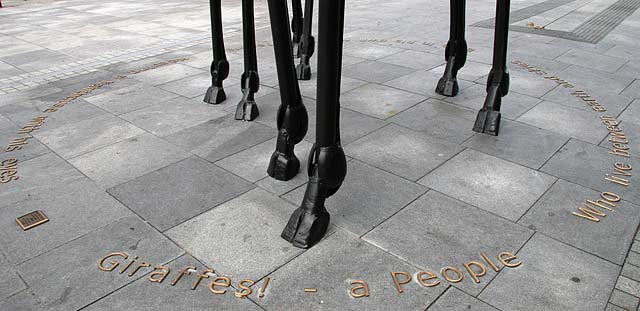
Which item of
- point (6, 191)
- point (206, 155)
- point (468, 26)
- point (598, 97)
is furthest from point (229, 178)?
point (468, 26)

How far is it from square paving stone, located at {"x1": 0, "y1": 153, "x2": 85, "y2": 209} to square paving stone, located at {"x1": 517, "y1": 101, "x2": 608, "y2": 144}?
4.99 m

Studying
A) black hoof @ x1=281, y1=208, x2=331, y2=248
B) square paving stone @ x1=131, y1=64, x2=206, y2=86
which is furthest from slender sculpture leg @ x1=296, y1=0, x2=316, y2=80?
black hoof @ x1=281, y1=208, x2=331, y2=248

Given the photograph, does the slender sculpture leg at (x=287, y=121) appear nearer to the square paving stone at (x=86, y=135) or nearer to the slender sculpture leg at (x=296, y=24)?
the square paving stone at (x=86, y=135)

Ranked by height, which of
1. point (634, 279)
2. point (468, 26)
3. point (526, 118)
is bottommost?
point (634, 279)

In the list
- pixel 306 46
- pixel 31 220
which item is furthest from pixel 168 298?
pixel 306 46

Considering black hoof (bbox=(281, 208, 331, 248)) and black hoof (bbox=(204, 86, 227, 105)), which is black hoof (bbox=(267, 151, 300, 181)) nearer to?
black hoof (bbox=(281, 208, 331, 248))

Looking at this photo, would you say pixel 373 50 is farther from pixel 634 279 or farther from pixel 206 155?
pixel 634 279

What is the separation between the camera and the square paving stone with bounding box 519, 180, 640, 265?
3586 mm

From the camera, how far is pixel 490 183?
14.6 ft

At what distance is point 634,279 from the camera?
10.7 feet

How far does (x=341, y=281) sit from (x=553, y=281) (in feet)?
Answer: 4.58

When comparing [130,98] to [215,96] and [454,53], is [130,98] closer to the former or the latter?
[215,96]

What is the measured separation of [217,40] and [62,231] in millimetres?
3443

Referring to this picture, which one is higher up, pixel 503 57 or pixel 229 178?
pixel 503 57
